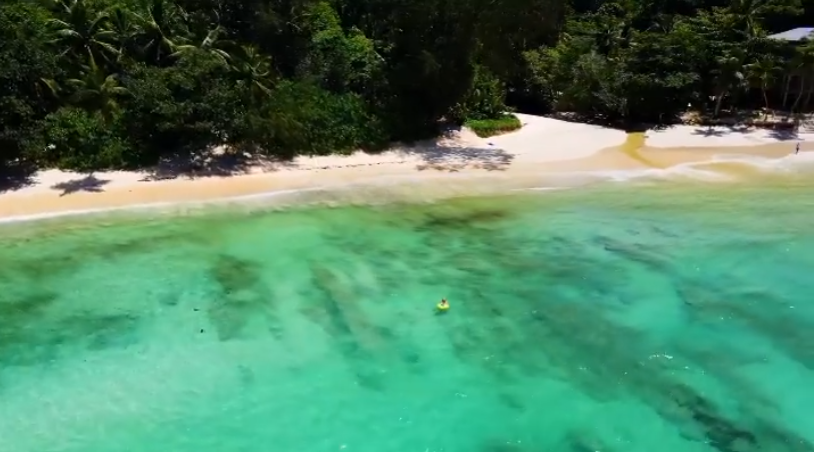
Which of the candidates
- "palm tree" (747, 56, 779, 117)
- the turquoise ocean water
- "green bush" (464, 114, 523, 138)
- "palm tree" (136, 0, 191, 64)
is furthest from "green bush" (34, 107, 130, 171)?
"palm tree" (747, 56, 779, 117)

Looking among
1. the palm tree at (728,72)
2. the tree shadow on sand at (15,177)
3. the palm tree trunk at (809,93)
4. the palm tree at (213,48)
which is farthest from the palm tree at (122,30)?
the palm tree trunk at (809,93)

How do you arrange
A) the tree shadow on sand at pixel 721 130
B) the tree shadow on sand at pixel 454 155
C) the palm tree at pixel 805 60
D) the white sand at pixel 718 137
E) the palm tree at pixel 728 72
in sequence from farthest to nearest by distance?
the tree shadow on sand at pixel 721 130, the palm tree at pixel 728 72, the palm tree at pixel 805 60, the white sand at pixel 718 137, the tree shadow on sand at pixel 454 155

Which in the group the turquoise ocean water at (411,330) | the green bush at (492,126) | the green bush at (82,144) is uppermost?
the green bush at (82,144)

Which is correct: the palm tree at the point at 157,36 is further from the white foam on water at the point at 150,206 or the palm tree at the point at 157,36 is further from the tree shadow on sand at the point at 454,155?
the tree shadow on sand at the point at 454,155

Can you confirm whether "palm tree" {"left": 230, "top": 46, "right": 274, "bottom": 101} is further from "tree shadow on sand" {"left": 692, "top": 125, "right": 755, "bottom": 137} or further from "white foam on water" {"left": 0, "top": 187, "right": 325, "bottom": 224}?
"tree shadow on sand" {"left": 692, "top": 125, "right": 755, "bottom": 137}

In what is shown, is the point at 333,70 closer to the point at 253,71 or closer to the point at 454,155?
the point at 253,71
